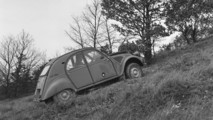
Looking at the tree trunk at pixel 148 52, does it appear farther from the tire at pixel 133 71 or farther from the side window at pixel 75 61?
the side window at pixel 75 61

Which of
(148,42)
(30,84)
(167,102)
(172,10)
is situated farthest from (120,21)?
(30,84)

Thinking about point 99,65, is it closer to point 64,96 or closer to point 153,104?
point 64,96

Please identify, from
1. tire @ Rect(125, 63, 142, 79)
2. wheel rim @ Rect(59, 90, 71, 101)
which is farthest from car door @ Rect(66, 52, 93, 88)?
tire @ Rect(125, 63, 142, 79)

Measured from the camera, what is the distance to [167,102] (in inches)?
149

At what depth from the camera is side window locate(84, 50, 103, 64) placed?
6598 millimetres

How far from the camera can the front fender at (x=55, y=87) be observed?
5.77 meters

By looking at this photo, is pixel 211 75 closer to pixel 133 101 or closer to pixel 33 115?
pixel 133 101

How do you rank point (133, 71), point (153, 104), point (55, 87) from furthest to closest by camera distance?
1. point (133, 71)
2. point (55, 87)
3. point (153, 104)

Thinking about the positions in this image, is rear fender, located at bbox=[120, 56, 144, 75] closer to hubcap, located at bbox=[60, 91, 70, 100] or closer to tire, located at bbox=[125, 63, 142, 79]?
tire, located at bbox=[125, 63, 142, 79]

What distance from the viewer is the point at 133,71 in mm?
7492

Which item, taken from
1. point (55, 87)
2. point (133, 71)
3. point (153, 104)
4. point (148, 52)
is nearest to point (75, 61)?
point (55, 87)

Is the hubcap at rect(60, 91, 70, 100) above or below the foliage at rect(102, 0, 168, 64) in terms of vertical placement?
below

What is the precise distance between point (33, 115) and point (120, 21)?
1290 centimetres

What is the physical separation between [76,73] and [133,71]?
2.49 meters
